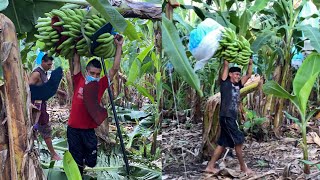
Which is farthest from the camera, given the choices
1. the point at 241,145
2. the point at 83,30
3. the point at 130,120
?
the point at 130,120

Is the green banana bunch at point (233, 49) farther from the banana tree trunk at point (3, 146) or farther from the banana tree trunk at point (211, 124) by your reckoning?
the banana tree trunk at point (3, 146)

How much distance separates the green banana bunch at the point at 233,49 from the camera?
102cm

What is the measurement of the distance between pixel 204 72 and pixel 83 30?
44 centimetres

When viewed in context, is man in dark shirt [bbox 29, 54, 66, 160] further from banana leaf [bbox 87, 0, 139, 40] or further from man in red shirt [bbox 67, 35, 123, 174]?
banana leaf [bbox 87, 0, 139, 40]

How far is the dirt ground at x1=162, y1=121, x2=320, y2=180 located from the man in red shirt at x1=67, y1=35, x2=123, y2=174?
242 millimetres

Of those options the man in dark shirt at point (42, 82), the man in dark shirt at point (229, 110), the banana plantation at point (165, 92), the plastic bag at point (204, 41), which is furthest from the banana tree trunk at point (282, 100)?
the man in dark shirt at point (42, 82)

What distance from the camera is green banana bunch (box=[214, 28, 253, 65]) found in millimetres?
1019

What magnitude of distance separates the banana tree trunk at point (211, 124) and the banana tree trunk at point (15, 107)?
595 millimetres

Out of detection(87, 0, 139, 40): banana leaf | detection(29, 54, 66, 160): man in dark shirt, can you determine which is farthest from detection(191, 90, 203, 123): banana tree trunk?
detection(87, 0, 139, 40): banana leaf

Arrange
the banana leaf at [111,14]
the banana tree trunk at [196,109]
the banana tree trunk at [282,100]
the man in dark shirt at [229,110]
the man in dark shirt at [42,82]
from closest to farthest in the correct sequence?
1. the banana leaf at [111,14]
2. the man in dark shirt at [42,82]
3. the man in dark shirt at [229,110]
4. the banana tree trunk at [196,109]
5. the banana tree trunk at [282,100]

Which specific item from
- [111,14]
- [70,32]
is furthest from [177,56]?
[70,32]

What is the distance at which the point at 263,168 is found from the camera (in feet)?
3.94

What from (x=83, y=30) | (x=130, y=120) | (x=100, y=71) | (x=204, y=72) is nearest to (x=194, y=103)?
(x=204, y=72)

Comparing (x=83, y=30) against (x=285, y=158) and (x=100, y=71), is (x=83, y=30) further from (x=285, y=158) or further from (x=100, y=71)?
(x=285, y=158)
